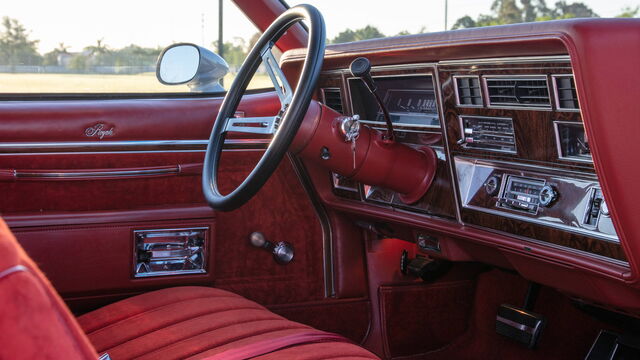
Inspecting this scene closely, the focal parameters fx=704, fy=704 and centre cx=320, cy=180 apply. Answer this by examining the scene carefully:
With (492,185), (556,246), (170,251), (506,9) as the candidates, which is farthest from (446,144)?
(506,9)

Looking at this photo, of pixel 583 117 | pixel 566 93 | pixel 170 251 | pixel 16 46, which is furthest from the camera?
pixel 170 251

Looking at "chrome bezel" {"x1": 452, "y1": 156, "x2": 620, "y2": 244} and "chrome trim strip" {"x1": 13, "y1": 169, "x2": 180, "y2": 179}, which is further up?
"chrome bezel" {"x1": 452, "y1": 156, "x2": 620, "y2": 244}

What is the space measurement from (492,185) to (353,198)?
0.62m

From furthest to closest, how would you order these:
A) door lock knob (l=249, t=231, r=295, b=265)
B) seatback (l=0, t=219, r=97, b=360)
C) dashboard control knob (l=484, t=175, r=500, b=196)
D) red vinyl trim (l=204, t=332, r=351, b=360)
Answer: door lock knob (l=249, t=231, r=295, b=265)
dashboard control knob (l=484, t=175, r=500, b=196)
red vinyl trim (l=204, t=332, r=351, b=360)
seatback (l=0, t=219, r=97, b=360)

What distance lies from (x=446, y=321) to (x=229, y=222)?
89 centimetres

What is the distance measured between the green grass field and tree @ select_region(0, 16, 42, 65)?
0.06m

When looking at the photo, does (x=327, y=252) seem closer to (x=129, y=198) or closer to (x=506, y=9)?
(x=129, y=198)

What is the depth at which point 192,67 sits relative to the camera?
8.34 ft

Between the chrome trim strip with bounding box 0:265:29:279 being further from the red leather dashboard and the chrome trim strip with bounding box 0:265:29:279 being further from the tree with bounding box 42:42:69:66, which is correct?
the tree with bounding box 42:42:69:66

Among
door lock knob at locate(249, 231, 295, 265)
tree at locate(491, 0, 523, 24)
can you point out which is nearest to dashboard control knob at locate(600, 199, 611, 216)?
door lock knob at locate(249, 231, 295, 265)

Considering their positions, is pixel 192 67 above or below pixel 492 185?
above

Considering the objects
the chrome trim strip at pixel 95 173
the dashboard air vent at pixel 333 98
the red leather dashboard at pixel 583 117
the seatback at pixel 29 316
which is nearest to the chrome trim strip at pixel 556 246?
the red leather dashboard at pixel 583 117

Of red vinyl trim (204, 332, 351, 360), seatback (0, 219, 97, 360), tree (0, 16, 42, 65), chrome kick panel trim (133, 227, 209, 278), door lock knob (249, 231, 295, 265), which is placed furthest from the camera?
door lock knob (249, 231, 295, 265)

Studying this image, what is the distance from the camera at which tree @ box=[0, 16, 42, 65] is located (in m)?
2.21
